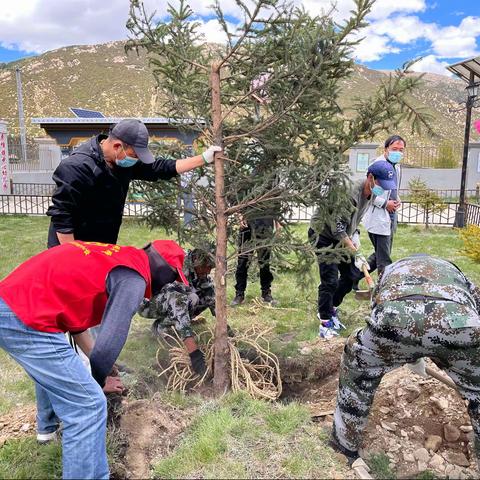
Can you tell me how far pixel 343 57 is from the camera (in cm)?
327

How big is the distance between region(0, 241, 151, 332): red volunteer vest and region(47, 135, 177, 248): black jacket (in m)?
0.98

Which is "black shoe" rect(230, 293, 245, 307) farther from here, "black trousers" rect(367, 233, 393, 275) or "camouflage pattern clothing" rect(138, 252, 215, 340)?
"camouflage pattern clothing" rect(138, 252, 215, 340)

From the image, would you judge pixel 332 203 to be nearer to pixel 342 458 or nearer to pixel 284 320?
pixel 342 458

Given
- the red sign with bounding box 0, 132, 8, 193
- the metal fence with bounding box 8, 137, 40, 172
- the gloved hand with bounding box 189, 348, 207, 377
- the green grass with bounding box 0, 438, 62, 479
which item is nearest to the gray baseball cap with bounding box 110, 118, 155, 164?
the gloved hand with bounding box 189, 348, 207, 377

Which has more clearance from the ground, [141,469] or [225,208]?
[225,208]

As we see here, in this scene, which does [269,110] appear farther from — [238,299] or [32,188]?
[32,188]

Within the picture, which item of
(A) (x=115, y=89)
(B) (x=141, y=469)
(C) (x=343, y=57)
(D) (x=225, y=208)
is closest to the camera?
(B) (x=141, y=469)

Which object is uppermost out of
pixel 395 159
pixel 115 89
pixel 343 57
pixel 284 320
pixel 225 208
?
pixel 115 89

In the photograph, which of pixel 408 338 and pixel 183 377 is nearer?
pixel 408 338

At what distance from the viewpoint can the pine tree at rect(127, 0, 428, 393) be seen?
3.19m

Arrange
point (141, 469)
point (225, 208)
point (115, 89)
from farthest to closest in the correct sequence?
point (115, 89) < point (225, 208) < point (141, 469)

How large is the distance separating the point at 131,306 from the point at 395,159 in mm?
4061

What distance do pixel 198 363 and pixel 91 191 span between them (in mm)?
1563

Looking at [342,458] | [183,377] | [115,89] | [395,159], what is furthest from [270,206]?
[115,89]
